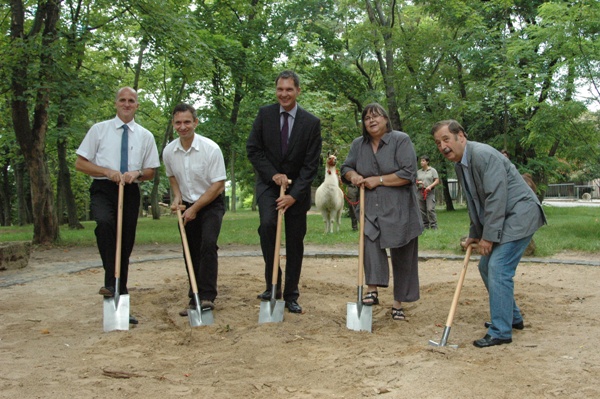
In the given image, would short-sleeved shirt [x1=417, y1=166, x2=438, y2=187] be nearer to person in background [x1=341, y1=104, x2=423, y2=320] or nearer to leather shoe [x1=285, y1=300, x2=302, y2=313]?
person in background [x1=341, y1=104, x2=423, y2=320]

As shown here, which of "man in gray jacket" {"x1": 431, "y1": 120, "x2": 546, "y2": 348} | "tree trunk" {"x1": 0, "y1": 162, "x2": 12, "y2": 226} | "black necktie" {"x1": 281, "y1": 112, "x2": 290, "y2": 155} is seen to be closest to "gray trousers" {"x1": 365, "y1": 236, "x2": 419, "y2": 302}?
"man in gray jacket" {"x1": 431, "y1": 120, "x2": 546, "y2": 348}

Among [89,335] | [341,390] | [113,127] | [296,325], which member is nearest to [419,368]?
[341,390]

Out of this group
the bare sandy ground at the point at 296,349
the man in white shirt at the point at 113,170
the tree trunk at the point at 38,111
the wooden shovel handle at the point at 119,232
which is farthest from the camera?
the tree trunk at the point at 38,111

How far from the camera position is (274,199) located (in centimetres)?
569

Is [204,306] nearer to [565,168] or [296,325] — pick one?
[296,325]

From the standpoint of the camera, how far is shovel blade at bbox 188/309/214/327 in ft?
16.9

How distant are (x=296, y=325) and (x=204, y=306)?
883 millimetres

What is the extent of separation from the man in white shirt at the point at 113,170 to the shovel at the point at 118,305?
107 millimetres

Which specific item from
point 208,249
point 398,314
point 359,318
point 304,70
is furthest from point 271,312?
point 304,70

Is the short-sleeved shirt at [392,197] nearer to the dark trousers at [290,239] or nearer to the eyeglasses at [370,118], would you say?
the eyeglasses at [370,118]

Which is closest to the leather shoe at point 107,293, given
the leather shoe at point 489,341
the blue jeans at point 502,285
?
the leather shoe at point 489,341

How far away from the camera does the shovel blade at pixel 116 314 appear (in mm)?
5059

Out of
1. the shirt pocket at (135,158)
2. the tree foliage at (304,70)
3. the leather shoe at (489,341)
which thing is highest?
the tree foliage at (304,70)

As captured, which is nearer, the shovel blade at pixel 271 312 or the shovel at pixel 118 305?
the shovel at pixel 118 305
